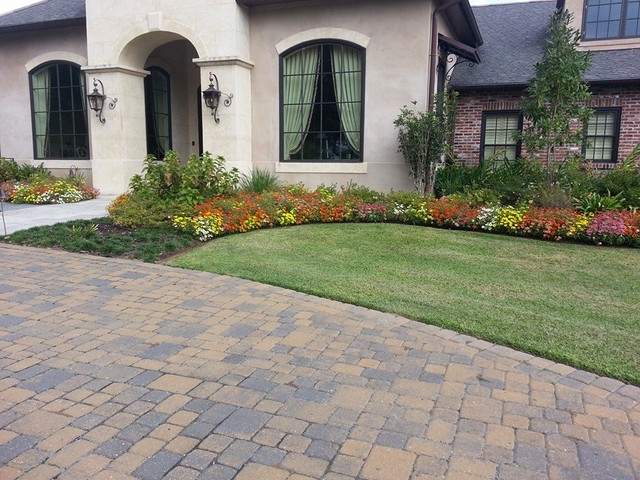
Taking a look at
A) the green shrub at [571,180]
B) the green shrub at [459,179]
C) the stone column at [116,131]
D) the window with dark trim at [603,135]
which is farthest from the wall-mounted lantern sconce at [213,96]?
the window with dark trim at [603,135]

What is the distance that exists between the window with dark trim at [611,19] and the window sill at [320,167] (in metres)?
7.67

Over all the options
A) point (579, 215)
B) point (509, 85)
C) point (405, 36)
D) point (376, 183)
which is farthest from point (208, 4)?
point (579, 215)

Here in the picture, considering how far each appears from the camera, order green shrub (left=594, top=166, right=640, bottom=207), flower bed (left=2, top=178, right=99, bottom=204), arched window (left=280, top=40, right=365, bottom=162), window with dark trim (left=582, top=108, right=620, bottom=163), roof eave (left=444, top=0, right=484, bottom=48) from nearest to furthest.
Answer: green shrub (left=594, top=166, right=640, bottom=207), arched window (left=280, top=40, right=365, bottom=162), flower bed (left=2, top=178, right=99, bottom=204), roof eave (left=444, top=0, right=484, bottom=48), window with dark trim (left=582, top=108, right=620, bottom=163)

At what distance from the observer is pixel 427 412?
124 inches

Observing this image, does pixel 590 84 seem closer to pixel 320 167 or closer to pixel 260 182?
pixel 320 167

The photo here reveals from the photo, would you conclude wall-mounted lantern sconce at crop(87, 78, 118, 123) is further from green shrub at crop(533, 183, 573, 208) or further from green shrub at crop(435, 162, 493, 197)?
green shrub at crop(533, 183, 573, 208)

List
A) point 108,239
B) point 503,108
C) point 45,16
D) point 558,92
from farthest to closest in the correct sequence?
point 45,16
point 503,108
point 558,92
point 108,239

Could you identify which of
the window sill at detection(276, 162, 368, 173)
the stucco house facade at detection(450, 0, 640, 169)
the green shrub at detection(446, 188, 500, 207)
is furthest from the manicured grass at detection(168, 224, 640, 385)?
the stucco house facade at detection(450, 0, 640, 169)

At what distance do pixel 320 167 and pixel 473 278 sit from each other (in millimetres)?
6253

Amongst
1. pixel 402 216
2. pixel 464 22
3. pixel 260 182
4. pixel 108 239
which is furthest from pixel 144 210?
pixel 464 22

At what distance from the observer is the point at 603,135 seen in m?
13.3

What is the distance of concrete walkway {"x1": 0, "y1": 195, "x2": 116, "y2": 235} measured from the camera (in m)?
8.86

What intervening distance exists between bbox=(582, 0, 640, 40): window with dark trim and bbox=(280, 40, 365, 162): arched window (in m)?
7.09

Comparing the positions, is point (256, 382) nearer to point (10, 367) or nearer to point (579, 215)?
point (10, 367)
